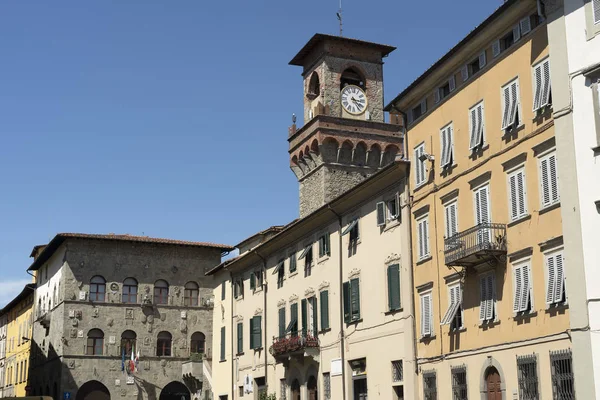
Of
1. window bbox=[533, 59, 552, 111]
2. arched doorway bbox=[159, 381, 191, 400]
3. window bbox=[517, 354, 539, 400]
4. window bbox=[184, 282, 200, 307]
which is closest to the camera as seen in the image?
window bbox=[533, 59, 552, 111]

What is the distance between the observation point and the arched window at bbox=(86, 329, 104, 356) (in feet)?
171

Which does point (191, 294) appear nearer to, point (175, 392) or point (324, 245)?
point (175, 392)

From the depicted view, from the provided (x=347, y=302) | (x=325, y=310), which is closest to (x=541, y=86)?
(x=347, y=302)

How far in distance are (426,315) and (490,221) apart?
4.74 m

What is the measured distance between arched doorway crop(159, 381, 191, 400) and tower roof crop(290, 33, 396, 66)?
72.1 ft

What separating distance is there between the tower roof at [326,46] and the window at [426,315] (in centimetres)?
2818

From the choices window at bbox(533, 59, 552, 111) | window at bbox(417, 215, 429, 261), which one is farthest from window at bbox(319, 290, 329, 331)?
window at bbox(533, 59, 552, 111)

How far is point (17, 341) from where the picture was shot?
73.6 meters

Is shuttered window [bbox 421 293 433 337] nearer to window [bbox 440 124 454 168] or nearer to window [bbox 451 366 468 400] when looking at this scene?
window [bbox 451 366 468 400]

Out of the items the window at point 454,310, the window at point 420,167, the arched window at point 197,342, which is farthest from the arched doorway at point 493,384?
the arched window at point 197,342

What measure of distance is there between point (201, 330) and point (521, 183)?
119ft

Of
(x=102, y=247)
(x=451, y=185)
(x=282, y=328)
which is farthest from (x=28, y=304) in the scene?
(x=451, y=185)

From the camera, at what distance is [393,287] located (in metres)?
28.9

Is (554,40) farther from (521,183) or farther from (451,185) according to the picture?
(451,185)
